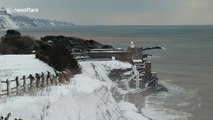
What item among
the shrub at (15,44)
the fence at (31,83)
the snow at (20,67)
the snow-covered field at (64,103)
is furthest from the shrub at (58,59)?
the shrub at (15,44)

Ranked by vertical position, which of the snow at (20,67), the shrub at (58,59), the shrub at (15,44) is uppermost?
the shrub at (58,59)

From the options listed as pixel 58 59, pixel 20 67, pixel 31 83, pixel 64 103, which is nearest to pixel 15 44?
pixel 20 67

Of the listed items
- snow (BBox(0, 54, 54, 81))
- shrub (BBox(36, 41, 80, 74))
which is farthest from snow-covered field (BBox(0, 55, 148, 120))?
shrub (BBox(36, 41, 80, 74))

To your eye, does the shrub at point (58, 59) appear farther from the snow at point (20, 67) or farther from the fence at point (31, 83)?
the fence at point (31, 83)

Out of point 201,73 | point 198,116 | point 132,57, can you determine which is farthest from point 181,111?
point 201,73

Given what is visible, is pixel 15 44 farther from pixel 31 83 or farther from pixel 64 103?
pixel 64 103

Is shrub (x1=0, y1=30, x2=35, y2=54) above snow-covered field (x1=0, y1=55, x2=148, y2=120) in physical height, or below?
below

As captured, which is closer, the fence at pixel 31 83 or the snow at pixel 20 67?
the fence at pixel 31 83

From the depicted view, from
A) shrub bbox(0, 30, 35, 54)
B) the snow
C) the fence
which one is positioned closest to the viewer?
the fence

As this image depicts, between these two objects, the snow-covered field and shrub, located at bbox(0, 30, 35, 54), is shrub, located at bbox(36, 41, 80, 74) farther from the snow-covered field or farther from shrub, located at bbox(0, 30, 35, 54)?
shrub, located at bbox(0, 30, 35, 54)
